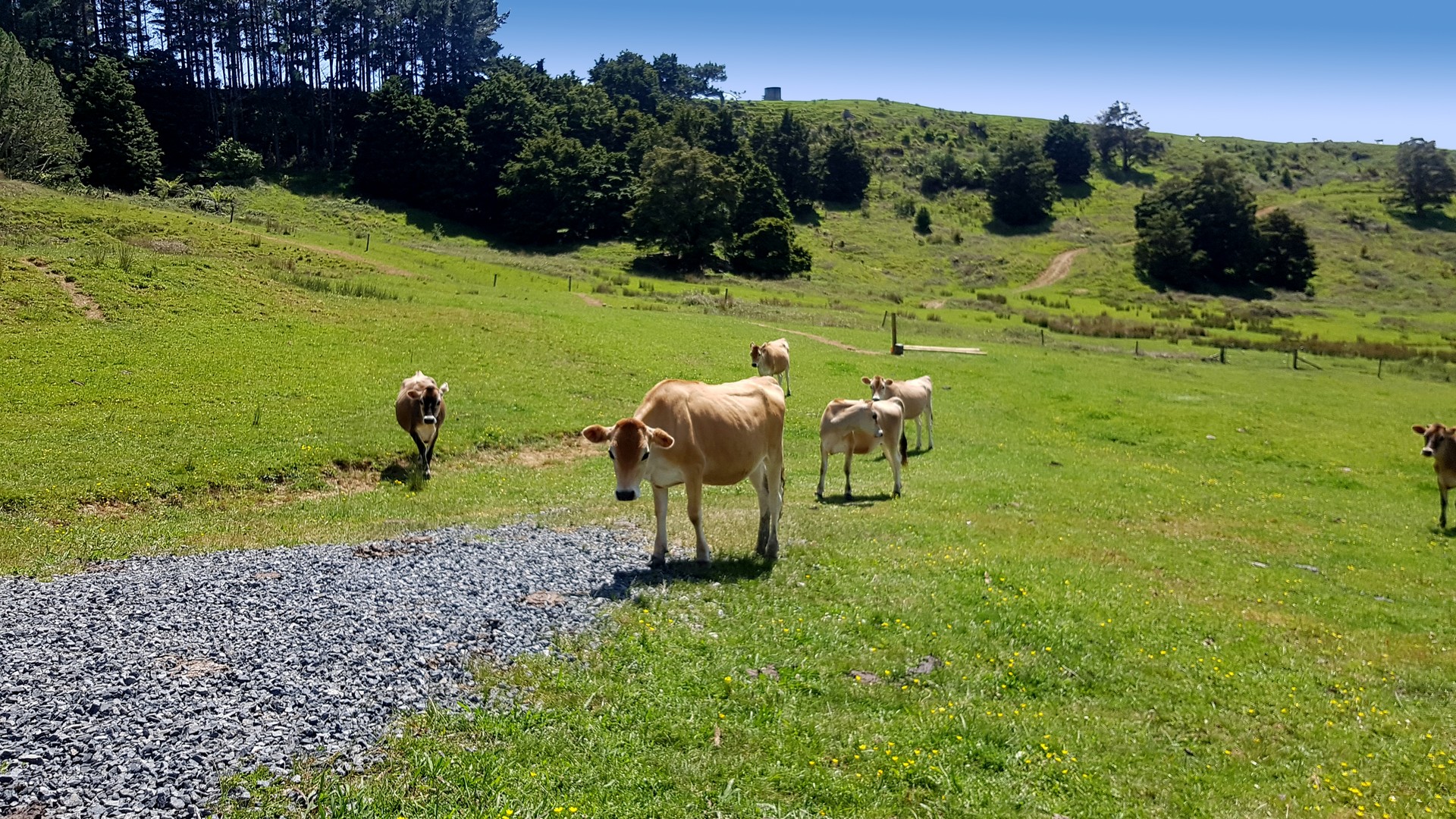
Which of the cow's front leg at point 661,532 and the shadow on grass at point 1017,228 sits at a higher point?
the shadow on grass at point 1017,228

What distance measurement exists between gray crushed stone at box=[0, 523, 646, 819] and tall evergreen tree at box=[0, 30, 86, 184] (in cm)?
7632

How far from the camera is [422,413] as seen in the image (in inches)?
866

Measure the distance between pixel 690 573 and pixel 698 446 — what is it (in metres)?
1.94

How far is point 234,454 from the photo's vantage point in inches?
829

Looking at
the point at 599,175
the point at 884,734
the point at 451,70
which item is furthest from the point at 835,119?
the point at 884,734

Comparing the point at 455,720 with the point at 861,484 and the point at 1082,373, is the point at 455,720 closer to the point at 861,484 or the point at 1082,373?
the point at 861,484

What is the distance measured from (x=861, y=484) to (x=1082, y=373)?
89.0 ft

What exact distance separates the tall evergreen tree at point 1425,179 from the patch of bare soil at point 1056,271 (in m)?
65.9

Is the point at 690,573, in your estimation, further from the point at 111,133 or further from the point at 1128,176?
the point at 1128,176

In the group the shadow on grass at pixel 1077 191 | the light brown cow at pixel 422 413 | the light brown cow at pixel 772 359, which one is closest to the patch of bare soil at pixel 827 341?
the light brown cow at pixel 772 359

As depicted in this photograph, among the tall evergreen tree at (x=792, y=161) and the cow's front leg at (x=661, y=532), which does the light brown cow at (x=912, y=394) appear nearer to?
the cow's front leg at (x=661, y=532)

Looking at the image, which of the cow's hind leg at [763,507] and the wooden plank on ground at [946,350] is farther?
the wooden plank on ground at [946,350]

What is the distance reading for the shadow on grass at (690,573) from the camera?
487 inches

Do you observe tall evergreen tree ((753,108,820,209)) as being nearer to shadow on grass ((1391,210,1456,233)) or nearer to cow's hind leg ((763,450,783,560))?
shadow on grass ((1391,210,1456,233))
